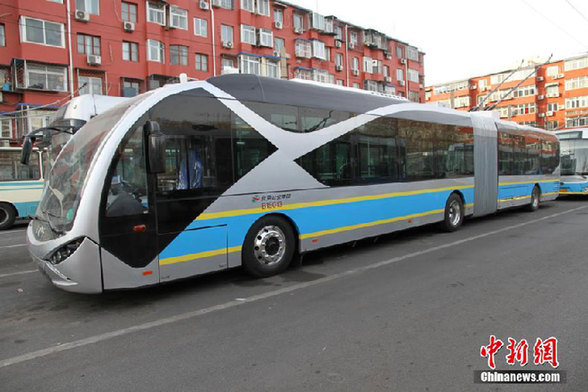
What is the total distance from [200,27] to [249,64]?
495 cm

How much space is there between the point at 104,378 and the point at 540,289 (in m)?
5.12

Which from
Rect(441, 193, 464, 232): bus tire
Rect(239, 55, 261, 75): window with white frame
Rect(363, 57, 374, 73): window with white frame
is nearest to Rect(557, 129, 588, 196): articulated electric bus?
Rect(441, 193, 464, 232): bus tire

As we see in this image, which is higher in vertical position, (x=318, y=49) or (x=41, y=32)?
(x=318, y=49)

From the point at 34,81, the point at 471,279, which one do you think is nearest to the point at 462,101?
the point at 34,81

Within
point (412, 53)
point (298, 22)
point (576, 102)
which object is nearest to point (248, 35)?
point (298, 22)

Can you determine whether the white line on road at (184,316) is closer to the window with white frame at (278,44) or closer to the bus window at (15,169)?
the bus window at (15,169)

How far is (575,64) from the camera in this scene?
59.8 meters

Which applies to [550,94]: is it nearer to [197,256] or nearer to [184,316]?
[197,256]

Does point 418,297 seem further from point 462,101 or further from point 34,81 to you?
point 462,101

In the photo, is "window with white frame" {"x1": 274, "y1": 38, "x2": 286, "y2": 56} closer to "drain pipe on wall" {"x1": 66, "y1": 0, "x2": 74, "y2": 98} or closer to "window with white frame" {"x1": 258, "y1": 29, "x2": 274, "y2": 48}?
"window with white frame" {"x1": 258, "y1": 29, "x2": 274, "y2": 48}

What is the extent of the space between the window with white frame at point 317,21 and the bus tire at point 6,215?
35.2m

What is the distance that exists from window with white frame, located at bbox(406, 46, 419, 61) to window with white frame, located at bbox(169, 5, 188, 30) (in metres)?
32.6

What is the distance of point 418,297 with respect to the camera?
16.6ft

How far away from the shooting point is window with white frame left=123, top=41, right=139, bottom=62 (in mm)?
29297
